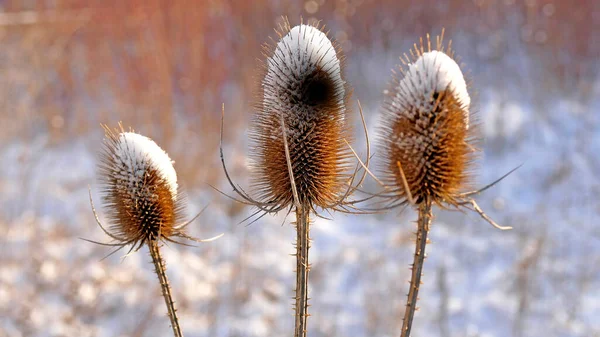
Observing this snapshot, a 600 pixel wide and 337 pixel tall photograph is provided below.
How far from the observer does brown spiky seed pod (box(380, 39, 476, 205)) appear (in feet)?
4.10

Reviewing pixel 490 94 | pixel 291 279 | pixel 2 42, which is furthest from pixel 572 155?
pixel 2 42

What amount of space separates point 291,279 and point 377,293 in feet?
3.24

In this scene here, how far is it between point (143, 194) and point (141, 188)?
24mm

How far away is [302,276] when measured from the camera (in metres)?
1.30

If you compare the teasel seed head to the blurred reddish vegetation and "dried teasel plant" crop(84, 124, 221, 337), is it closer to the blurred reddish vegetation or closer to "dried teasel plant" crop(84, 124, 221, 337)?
"dried teasel plant" crop(84, 124, 221, 337)

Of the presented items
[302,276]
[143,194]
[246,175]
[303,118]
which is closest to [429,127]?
[303,118]

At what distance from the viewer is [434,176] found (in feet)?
4.29

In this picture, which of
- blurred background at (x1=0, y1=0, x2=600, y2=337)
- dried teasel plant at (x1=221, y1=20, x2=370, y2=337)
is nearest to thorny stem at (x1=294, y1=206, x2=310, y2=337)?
dried teasel plant at (x1=221, y1=20, x2=370, y2=337)

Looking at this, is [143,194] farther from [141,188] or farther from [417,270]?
[417,270]

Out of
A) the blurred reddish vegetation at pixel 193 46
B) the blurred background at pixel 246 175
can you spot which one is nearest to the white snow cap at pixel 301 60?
the blurred background at pixel 246 175

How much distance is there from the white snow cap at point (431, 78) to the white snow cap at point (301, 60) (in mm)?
153

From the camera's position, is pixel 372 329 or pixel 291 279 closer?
pixel 372 329

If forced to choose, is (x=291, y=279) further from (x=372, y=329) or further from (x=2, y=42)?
(x=2, y=42)

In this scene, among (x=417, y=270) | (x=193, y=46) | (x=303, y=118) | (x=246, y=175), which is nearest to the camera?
(x=417, y=270)
